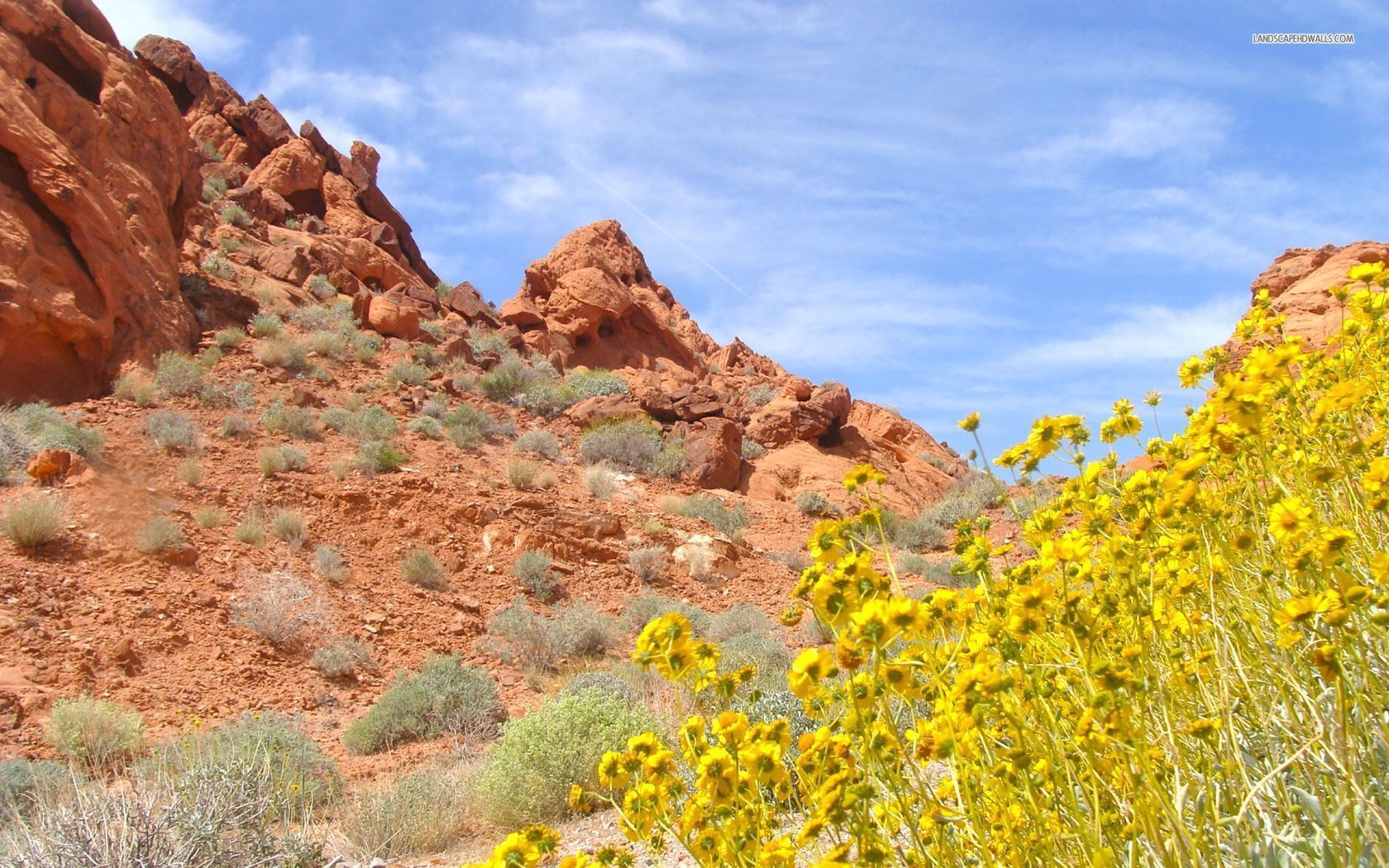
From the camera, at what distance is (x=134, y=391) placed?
498 inches

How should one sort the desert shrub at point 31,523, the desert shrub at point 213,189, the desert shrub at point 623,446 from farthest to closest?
the desert shrub at point 213,189 < the desert shrub at point 623,446 < the desert shrub at point 31,523

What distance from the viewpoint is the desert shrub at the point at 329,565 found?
10.1 metres

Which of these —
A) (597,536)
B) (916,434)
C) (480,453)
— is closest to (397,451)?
(480,453)

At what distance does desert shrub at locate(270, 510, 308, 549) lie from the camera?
1058 cm

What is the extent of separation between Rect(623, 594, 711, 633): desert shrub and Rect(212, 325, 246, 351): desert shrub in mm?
9097

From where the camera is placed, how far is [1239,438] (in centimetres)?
234

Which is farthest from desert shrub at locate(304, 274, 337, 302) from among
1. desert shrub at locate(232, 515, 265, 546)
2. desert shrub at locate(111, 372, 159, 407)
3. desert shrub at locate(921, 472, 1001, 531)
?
desert shrub at locate(921, 472, 1001, 531)

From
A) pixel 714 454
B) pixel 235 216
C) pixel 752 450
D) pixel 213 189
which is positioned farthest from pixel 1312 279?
pixel 213 189

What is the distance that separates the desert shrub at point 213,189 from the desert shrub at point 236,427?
11.3 meters

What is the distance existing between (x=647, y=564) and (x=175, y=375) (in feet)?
24.7

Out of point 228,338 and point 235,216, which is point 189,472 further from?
point 235,216

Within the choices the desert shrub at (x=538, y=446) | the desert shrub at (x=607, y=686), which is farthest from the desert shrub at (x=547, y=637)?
the desert shrub at (x=538, y=446)

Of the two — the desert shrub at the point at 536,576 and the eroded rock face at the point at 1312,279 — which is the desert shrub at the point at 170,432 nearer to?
the desert shrub at the point at 536,576

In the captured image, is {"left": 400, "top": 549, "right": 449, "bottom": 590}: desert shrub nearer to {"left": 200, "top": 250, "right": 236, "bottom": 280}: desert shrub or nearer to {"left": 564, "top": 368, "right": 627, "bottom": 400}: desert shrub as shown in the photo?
{"left": 564, "top": 368, "right": 627, "bottom": 400}: desert shrub
